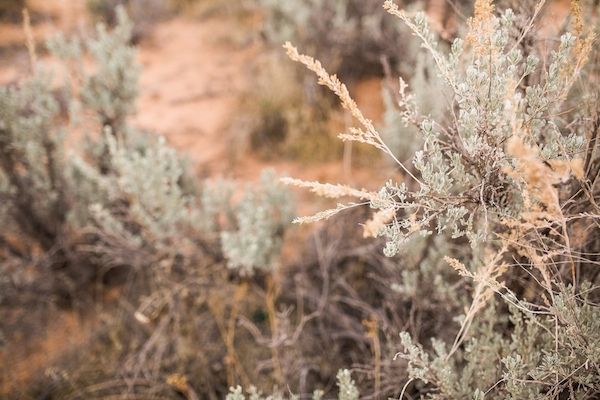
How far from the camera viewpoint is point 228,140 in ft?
12.3

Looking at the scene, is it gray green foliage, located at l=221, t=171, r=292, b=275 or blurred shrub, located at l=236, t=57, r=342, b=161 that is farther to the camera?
blurred shrub, located at l=236, t=57, r=342, b=161

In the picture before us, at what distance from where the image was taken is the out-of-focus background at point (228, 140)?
2.28 meters

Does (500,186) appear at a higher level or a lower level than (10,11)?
lower

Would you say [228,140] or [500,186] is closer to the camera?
[500,186]

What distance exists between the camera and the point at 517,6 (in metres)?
1.72

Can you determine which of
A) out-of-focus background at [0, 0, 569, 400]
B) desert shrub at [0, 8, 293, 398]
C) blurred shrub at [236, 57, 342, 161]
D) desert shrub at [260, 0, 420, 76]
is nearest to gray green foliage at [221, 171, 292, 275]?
desert shrub at [0, 8, 293, 398]

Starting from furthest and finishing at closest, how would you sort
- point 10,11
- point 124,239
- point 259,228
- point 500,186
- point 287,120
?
1. point 10,11
2. point 287,120
3. point 124,239
4. point 259,228
5. point 500,186

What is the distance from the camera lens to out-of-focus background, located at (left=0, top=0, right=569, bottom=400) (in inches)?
89.7

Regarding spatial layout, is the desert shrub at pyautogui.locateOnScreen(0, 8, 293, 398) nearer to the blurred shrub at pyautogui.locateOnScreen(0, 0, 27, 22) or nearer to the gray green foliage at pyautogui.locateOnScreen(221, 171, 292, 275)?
the gray green foliage at pyautogui.locateOnScreen(221, 171, 292, 275)

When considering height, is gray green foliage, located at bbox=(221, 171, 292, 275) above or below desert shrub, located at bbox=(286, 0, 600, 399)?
below

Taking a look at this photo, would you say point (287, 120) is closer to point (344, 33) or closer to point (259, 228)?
point (344, 33)

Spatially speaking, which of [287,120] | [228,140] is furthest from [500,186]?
[228,140]

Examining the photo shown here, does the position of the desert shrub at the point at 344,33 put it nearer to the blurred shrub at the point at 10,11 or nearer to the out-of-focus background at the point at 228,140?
the out-of-focus background at the point at 228,140

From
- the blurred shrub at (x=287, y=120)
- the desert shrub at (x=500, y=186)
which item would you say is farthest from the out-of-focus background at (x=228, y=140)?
the desert shrub at (x=500, y=186)
